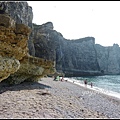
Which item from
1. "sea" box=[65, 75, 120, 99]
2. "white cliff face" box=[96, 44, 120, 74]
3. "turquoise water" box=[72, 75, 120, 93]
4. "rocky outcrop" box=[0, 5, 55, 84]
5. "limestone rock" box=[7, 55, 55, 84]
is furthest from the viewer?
"white cliff face" box=[96, 44, 120, 74]

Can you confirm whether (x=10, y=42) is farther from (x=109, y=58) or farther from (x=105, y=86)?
(x=109, y=58)

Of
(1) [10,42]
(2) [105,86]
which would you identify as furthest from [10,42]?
(2) [105,86]

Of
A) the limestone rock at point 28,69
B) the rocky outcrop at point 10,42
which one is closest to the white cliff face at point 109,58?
the limestone rock at point 28,69

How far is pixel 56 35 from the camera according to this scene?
120m

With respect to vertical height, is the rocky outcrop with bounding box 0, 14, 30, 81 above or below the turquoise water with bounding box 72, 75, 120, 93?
above

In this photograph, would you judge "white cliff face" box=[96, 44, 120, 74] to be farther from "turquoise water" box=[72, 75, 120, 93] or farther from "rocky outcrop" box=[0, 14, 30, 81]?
"rocky outcrop" box=[0, 14, 30, 81]

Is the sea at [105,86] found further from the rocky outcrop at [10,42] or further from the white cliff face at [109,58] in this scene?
the white cliff face at [109,58]

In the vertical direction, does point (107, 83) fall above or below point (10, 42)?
below

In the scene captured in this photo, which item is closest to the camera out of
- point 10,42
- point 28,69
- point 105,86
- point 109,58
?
point 10,42

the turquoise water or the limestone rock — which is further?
the turquoise water

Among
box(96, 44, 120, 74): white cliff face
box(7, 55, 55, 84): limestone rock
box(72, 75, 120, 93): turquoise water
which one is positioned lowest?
box(72, 75, 120, 93): turquoise water

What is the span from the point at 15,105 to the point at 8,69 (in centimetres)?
375

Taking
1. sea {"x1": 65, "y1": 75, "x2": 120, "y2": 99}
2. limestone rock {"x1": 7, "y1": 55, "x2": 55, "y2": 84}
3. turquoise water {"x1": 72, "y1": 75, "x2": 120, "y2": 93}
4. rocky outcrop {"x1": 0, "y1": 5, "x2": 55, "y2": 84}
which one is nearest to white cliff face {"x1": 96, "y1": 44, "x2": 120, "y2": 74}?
turquoise water {"x1": 72, "y1": 75, "x2": 120, "y2": 93}

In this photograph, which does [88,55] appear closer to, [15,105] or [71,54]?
[71,54]
